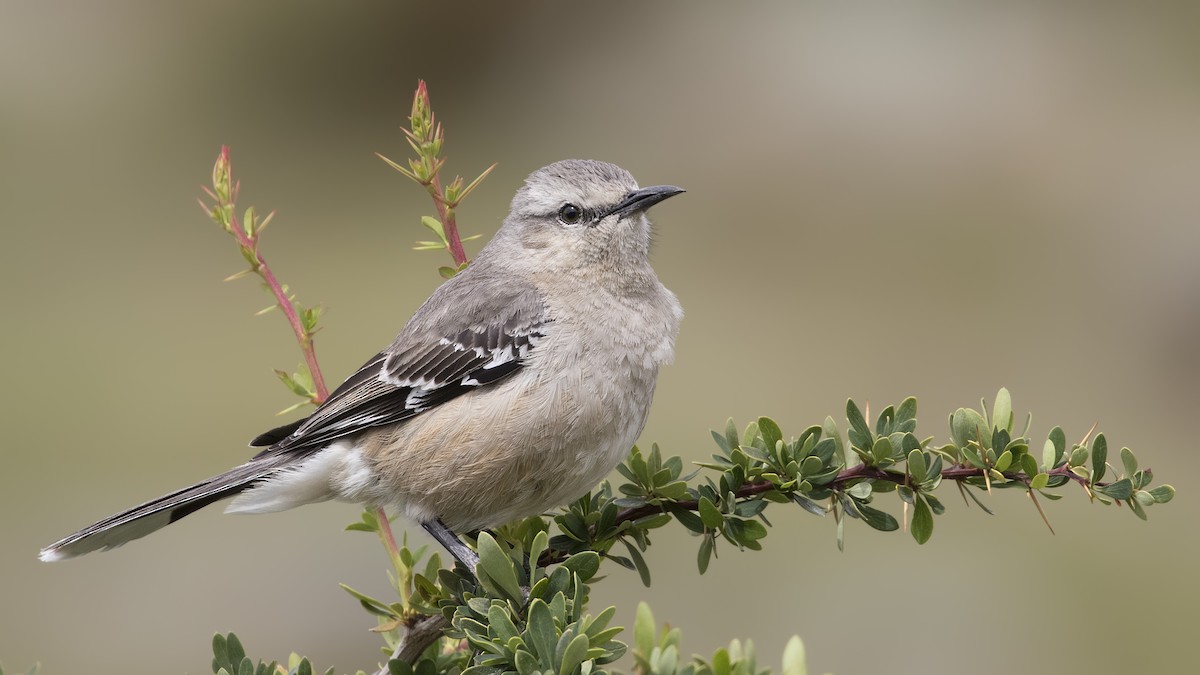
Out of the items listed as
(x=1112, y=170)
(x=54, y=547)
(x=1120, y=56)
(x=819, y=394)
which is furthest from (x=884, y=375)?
(x=54, y=547)

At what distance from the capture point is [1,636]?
919 centimetres

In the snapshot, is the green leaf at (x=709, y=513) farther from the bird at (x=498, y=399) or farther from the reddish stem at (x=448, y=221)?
the reddish stem at (x=448, y=221)

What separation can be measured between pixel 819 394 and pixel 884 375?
911 millimetres

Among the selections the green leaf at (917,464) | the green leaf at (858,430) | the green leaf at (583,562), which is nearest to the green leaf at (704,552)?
the green leaf at (583,562)

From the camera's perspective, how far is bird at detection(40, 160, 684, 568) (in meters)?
3.84

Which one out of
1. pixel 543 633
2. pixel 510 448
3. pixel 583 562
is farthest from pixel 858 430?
pixel 510 448

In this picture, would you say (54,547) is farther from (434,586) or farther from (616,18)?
(616,18)

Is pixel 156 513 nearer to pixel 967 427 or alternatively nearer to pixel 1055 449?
pixel 967 427

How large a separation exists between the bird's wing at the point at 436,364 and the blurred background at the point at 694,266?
139 inches

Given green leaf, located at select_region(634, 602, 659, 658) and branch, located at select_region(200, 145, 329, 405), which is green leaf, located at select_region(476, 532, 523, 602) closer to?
green leaf, located at select_region(634, 602, 659, 658)

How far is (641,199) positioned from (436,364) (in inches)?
39.9

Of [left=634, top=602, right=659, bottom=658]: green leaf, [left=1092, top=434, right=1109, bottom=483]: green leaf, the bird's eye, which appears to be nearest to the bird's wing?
the bird's eye

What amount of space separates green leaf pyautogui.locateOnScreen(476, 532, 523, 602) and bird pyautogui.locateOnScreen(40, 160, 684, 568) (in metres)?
0.89

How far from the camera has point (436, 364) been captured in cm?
428
